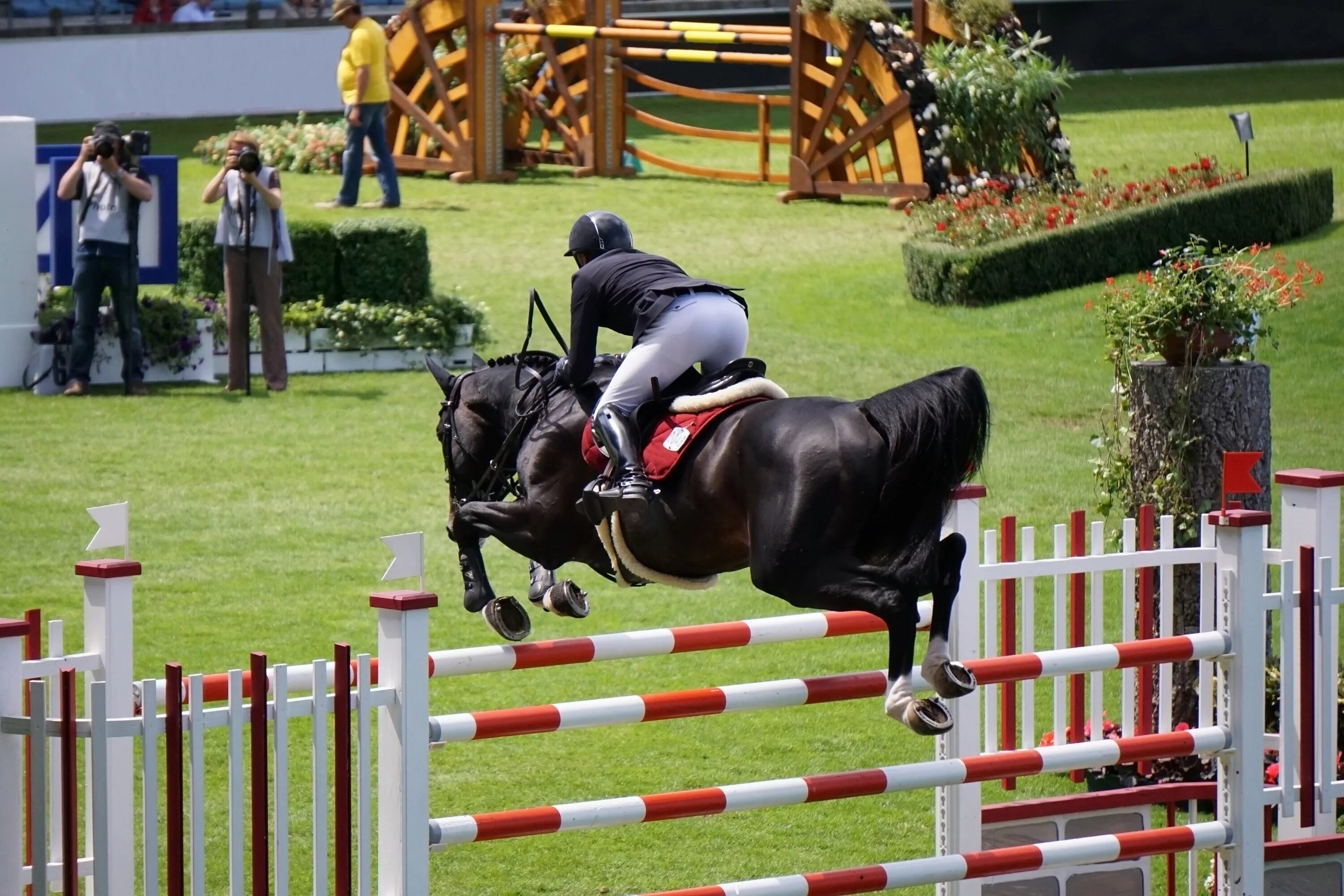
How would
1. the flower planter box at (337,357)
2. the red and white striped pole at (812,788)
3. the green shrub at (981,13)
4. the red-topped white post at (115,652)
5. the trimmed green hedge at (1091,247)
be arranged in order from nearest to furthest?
the red and white striped pole at (812,788) < the red-topped white post at (115,652) < the flower planter box at (337,357) < the trimmed green hedge at (1091,247) < the green shrub at (981,13)

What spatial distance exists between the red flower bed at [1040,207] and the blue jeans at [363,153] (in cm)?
526

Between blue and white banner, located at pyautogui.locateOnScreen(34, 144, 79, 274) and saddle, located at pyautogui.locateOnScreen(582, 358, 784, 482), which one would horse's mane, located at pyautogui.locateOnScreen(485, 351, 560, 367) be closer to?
saddle, located at pyautogui.locateOnScreen(582, 358, 784, 482)

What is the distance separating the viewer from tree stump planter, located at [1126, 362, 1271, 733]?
25.2ft

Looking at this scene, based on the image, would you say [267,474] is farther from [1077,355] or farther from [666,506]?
[666,506]

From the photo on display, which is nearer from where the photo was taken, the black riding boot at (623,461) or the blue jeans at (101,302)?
the black riding boot at (623,461)

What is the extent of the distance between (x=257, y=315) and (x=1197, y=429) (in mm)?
8151

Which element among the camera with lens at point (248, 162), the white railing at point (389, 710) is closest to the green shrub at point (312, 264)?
the camera with lens at point (248, 162)

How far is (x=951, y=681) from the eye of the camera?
4746 mm

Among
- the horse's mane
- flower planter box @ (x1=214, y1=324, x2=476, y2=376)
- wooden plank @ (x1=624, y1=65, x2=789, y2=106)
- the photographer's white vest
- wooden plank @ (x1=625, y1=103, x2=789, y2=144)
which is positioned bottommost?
flower planter box @ (x1=214, y1=324, x2=476, y2=376)

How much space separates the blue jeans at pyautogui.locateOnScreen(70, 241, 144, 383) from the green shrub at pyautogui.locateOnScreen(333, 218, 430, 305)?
174cm

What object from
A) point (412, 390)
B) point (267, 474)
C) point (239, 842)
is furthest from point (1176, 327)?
point (412, 390)

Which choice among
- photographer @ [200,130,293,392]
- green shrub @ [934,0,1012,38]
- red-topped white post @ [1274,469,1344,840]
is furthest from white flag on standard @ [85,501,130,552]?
green shrub @ [934,0,1012,38]

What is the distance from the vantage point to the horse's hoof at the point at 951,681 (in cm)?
474

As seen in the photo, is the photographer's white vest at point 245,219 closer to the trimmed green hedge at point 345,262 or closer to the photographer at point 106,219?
the photographer at point 106,219
